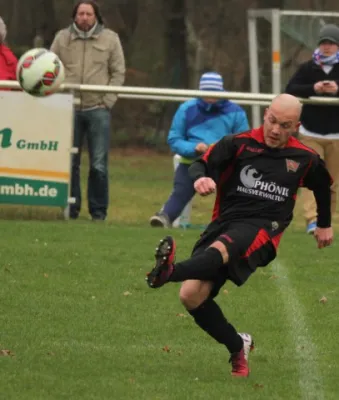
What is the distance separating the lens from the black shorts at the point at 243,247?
7.36 m

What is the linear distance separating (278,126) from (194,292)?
1040mm

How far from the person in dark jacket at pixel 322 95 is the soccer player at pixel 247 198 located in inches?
244

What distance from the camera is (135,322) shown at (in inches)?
361

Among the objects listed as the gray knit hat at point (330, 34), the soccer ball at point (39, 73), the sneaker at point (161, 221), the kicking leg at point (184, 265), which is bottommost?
Result: the sneaker at point (161, 221)

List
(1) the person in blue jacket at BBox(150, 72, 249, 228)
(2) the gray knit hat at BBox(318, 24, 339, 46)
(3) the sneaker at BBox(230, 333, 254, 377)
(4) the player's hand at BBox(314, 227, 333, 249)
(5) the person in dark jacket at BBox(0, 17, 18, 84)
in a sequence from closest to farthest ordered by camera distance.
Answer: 1. (3) the sneaker at BBox(230, 333, 254, 377)
2. (4) the player's hand at BBox(314, 227, 333, 249)
3. (2) the gray knit hat at BBox(318, 24, 339, 46)
4. (1) the person in blue jacket at BBox(150, 72, 249, 228)
5. (5) the person in dark jacket at BBox(0, 17, 18, 84)

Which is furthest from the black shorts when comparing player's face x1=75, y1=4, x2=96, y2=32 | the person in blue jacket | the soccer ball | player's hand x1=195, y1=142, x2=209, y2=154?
player's face x1=75, y1=4, x2=96, y2=32

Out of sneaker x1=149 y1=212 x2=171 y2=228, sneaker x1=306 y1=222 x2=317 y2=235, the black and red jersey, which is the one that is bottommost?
sneaker x1=149 y1=212 x2=171 y2=228

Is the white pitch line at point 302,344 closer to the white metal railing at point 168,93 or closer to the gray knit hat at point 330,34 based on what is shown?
the white metal railing at point 168,93

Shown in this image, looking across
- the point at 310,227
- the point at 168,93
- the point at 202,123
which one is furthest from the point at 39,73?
the point at 310,227

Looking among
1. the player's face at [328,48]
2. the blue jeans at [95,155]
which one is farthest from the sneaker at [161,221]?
the player's face at [328,48]

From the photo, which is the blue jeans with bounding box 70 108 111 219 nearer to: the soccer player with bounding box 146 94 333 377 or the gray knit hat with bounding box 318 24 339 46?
the gray knit hat with bounding box 318 24 339 46

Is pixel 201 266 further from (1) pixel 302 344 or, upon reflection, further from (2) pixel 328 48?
(2) pixel 328 48

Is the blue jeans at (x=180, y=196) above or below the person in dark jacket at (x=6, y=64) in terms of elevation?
below

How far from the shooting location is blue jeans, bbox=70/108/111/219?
47.0 feet
